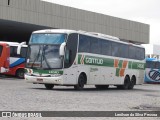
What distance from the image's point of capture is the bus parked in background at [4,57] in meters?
33.6

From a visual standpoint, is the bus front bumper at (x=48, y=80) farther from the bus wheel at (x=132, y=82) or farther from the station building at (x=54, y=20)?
the station building at (x=54, y=20)

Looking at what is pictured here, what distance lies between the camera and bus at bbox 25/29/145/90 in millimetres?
21859

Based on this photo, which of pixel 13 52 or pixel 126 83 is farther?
pixel 13 52

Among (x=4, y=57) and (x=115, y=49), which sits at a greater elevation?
(x=115, y=49)

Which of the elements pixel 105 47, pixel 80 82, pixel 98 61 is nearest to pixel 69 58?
pixel 80 82

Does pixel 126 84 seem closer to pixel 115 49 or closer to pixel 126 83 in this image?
pixel 126 83

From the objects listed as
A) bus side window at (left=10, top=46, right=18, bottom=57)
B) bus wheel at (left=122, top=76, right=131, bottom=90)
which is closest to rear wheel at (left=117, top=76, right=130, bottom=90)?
bus wheel at (left=122, top=76, right=131, bottom=90)

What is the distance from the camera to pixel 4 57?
33844 mm

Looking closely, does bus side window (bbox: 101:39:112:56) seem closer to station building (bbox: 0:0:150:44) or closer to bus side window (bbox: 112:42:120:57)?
bus side window (bbox: 112:42:120:57)

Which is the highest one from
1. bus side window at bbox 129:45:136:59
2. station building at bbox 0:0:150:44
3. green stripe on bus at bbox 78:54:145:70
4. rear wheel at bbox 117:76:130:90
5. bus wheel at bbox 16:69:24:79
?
station building at bbox 0:0:150:44

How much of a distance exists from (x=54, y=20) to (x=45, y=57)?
95.3 feet

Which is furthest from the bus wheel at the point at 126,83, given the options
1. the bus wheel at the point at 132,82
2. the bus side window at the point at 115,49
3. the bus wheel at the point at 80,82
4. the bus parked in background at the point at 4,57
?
the bus parked in background at the point at 4,57

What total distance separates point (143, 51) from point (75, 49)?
402 inches

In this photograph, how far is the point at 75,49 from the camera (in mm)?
22438
